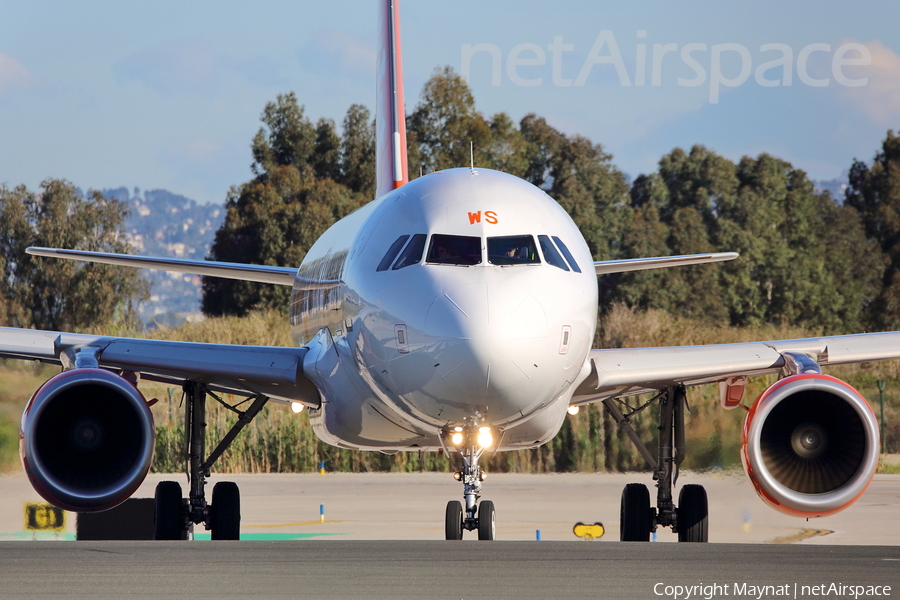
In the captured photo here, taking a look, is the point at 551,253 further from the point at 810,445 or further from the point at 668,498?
the point at 668,498

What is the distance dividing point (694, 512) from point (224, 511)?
17.3ft

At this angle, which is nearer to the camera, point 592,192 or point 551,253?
point 551,253

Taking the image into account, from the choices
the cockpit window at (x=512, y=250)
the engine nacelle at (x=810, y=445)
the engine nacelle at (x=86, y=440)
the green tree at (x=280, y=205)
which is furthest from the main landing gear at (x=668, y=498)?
the green tree at (x=280, y=205)

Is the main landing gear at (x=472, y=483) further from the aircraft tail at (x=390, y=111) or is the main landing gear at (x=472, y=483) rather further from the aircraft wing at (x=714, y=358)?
the aircraft tail at (x=390, y=111)

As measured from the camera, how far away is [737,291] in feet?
207

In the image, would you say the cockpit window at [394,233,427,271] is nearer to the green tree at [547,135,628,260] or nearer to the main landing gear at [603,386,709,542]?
the main landing gear at [603,386,709,542]

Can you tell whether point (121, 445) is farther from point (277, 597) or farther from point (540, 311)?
point (277, 597)

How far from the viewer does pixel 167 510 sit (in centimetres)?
1384

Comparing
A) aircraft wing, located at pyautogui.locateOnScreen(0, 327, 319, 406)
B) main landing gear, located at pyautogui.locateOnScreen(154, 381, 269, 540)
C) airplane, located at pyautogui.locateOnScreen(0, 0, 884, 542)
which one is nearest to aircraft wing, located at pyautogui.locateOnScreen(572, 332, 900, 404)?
airplane, located at pyautogui.locateOnScreen(0, 0, 884, 542)

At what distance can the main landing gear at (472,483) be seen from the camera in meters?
11.0

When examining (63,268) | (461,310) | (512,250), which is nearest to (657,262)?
(512,250)

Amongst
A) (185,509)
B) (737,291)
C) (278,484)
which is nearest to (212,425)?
(278,484)

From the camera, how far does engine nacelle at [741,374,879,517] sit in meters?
11.9

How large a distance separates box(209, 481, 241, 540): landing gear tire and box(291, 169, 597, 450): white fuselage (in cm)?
235
